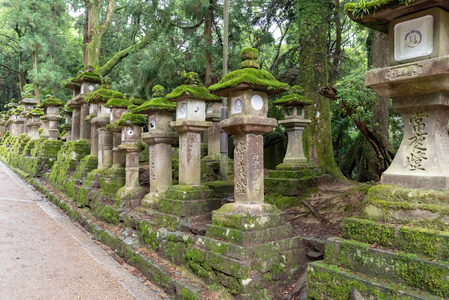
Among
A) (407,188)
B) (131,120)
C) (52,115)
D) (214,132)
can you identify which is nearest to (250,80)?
(407,188)

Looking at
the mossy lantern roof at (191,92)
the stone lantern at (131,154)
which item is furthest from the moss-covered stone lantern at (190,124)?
the stone lantern at (131,154)

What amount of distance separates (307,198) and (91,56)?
13198 mm

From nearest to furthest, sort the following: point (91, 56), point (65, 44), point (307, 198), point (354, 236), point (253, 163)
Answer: point (354, 236) < point (253, 163) < point (307, 198) < point (91, 56) < point (65, 44)

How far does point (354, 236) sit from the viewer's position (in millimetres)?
Result: 3227

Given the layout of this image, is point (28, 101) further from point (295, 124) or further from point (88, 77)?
point (295, 124)

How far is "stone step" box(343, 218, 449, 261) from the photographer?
2.68 meters

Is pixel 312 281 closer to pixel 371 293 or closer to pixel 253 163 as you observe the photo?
pixel 371 293

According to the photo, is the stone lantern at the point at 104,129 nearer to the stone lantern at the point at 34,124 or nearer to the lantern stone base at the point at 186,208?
the lantern stone base at the point at 186,208

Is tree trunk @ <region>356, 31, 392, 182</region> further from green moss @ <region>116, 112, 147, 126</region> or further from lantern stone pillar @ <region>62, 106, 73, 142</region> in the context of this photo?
lantern stone pillar @ <region>62, 106, 73, 142</region>

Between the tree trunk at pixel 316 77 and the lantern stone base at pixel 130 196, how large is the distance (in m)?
4.02

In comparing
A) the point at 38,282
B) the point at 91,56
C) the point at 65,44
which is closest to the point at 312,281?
the point at 38,282

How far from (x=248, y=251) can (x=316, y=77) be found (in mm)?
5443

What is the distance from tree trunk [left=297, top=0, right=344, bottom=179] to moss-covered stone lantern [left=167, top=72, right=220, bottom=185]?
3186mm

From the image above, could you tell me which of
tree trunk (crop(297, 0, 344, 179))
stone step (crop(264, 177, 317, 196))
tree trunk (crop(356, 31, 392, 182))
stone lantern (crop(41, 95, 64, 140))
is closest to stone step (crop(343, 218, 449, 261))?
stone step (crop(264, 177, 317, 196))
